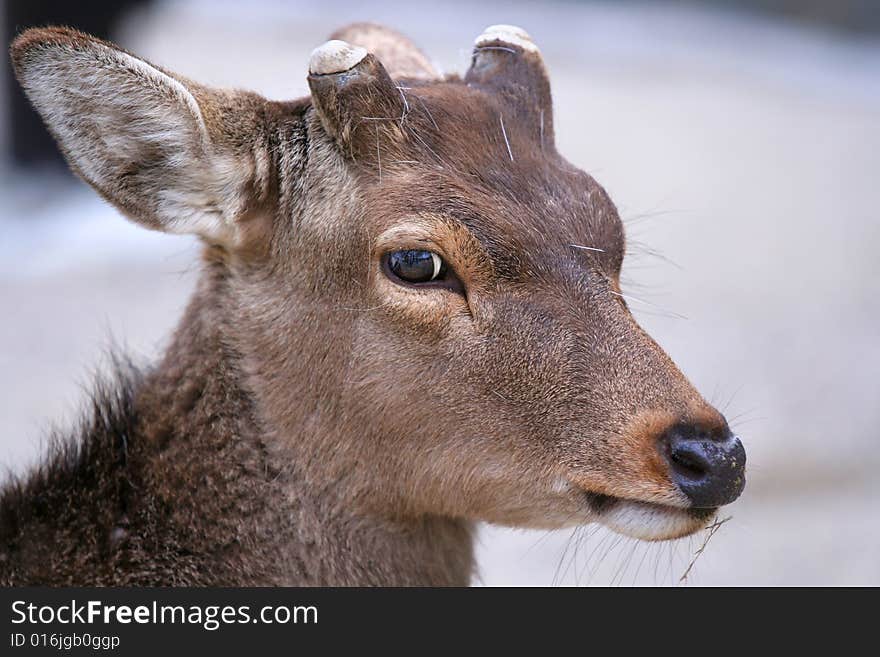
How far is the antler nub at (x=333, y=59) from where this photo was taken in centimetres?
481

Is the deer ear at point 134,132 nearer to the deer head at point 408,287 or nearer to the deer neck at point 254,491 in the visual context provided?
the deer head at point 408,287

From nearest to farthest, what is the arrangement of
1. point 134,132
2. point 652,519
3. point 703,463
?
point 703,463 → point 652,519 → point 134,132

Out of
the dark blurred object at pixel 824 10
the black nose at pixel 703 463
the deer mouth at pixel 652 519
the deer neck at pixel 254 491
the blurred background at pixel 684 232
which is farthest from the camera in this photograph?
the dark blurred object at pixel 824 10

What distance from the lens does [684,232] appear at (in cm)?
1520

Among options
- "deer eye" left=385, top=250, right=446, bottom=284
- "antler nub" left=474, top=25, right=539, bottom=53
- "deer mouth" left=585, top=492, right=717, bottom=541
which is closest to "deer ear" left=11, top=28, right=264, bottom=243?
"deer eye" left=385, top=250, right=446, bottom=284

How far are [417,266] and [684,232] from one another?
11006 millimetres

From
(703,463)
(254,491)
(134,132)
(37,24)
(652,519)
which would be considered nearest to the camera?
(703,463)

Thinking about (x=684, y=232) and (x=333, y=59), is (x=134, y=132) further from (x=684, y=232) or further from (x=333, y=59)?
(x=684, y=232)

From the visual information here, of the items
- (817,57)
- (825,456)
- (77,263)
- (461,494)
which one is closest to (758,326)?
(825,456)

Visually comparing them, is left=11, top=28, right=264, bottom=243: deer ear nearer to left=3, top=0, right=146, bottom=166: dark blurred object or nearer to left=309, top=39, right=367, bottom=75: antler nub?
left=309, top=39, right=367, bottom=75: antler nub

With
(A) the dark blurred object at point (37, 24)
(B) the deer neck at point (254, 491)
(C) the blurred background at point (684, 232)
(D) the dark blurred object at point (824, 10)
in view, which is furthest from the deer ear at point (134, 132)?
(D) the dark blurred object at point (824, 10)

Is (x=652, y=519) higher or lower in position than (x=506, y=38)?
lower

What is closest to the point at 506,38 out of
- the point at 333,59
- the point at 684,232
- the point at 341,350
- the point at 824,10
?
the point at 333,59

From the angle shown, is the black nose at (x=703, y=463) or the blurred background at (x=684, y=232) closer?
the black nose at (x=703, y=463)
